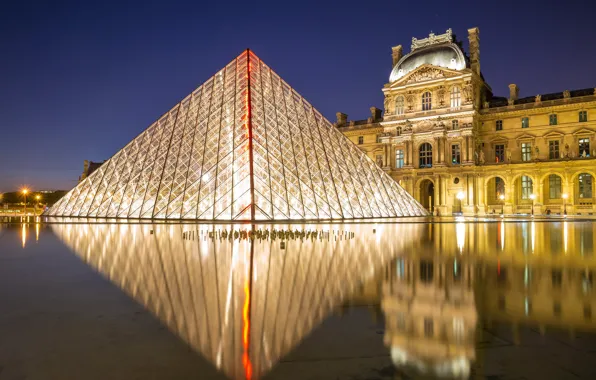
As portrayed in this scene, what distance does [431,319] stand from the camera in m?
4.95

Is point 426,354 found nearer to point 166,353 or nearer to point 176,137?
point 166,353

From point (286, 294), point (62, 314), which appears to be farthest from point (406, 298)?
point (62, 314)

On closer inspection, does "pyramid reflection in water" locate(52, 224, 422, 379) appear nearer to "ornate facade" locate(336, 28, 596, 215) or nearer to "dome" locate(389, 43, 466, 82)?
"ornate facade" locate(336, 28, 596, 215)

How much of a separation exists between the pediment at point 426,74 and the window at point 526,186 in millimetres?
12745

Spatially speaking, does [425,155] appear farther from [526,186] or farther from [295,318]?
[295,318]

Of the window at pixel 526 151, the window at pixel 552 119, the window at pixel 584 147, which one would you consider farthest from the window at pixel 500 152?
the window at pixel 584 147

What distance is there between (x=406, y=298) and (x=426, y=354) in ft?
7.18

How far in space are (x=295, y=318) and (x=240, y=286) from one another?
1810 mm

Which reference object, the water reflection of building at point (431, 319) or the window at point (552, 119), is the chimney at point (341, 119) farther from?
the water reflection of building at point (431, 319)

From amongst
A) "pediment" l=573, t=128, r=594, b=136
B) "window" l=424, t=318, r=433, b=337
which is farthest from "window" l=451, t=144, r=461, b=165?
"window" l=424, t=318, r=433, b=337

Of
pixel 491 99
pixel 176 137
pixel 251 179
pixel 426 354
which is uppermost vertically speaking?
pixel 491 99

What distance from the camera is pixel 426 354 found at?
384 centimetres

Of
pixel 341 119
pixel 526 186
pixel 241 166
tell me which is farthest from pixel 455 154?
pixel 241 166

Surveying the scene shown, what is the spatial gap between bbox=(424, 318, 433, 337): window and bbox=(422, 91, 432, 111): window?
46.2m
